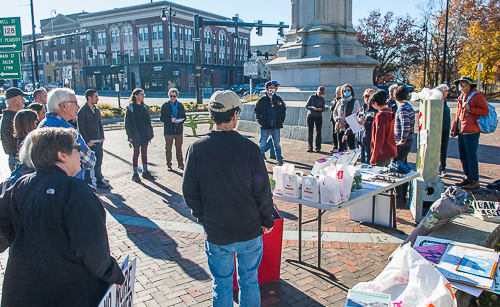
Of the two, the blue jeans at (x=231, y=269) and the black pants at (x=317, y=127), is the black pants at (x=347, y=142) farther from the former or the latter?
the blue jeans at (x=231, y=269)

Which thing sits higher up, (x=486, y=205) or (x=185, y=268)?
(x=486, y=205)

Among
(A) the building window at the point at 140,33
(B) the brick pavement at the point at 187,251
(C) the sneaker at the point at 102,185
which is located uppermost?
(A) the building window at the point at 140,33

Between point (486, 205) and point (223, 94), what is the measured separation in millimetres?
3558

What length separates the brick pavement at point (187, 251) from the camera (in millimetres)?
3855

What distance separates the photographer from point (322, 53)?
43.5ft

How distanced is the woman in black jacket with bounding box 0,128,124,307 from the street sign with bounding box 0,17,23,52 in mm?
10192

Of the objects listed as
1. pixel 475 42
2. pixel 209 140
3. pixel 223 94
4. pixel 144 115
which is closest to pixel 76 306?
pixel 209 140

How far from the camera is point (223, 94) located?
2895 millimetres

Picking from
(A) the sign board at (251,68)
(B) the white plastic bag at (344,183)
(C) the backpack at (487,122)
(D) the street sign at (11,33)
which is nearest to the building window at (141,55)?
(A) the sign board at (251,68)

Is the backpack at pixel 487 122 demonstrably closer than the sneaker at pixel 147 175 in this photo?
Yes

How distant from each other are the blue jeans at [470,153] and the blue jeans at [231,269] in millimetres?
5545

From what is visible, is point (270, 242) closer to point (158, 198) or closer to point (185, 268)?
point (185, 268)

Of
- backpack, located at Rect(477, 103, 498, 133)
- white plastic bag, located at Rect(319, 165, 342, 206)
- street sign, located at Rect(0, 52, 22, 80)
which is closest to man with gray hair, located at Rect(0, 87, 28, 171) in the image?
white plastic bag, located at Rect(319, 165, 342, 206)

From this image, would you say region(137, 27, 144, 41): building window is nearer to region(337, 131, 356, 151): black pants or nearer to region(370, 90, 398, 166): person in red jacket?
region(337, 131, 356, 151): black pants
